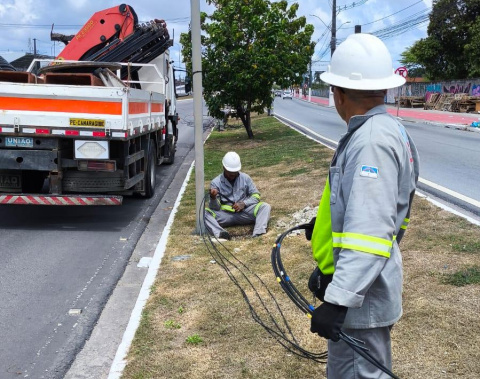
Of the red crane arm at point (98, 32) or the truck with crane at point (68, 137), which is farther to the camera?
the red crane arm at point (98, 32)

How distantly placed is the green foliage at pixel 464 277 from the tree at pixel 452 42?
43953mm

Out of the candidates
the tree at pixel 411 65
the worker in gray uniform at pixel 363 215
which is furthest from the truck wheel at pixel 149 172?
the tree at pixel 411 65

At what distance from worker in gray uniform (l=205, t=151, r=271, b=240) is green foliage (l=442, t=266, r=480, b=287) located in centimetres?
319

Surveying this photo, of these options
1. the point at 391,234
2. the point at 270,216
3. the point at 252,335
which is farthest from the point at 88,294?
the point at 391,234

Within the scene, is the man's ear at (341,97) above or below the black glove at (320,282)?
above

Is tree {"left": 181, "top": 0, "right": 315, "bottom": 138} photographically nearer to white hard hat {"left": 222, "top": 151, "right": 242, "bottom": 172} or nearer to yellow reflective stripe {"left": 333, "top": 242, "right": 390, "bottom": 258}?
white hard hat {"left": 222, "top": 151, "right": 242, "bottom": 172}

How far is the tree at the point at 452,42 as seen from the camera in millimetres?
45747

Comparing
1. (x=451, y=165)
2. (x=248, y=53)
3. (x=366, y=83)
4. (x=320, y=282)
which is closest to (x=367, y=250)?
(x=320, y=282)

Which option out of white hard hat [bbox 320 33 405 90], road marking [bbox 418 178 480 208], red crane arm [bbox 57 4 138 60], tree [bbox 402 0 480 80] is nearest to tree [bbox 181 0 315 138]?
red crane arm [bbox 57 4 138 60]

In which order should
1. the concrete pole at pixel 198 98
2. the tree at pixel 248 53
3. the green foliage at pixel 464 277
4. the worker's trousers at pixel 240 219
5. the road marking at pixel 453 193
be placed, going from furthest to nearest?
the tree at pixel 248 53, the road marking at pixel 453 193, the worker's trousers at pixel 240 219, the concrete pole at pixel 198 98, the green foliage at pixel 464 277

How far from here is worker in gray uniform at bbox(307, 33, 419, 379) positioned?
2184 millimetres

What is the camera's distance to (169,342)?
4.47 m

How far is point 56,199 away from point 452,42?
48670 mm

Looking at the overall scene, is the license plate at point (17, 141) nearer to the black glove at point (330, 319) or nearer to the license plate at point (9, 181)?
the license plate at point (9, 181)
